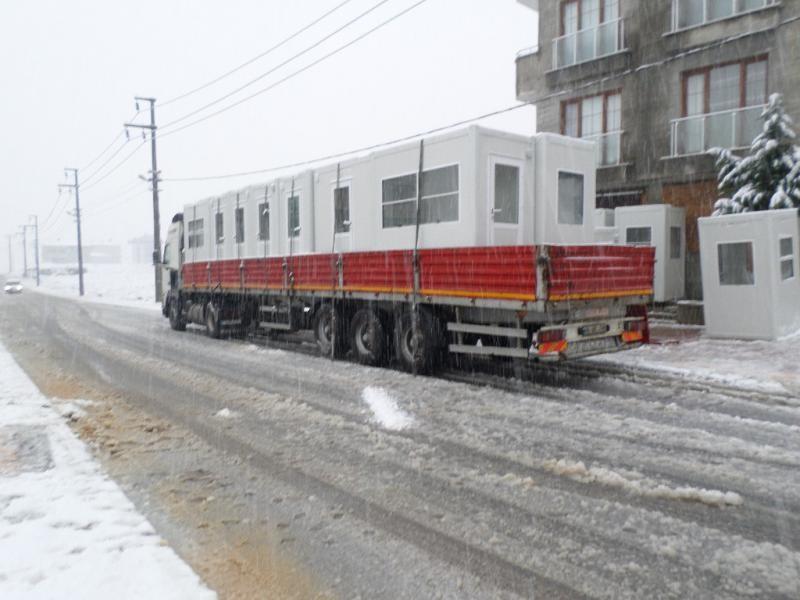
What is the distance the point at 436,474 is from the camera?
208 inches

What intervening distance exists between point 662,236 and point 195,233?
43.4 ft

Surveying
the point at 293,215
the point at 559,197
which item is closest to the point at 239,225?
the point at 293,215

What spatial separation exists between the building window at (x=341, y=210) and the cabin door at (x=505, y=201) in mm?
3472

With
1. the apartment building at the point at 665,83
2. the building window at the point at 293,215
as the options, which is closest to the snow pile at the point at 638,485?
the building window at the point at 293,215

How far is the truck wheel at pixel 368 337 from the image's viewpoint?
1107 cm

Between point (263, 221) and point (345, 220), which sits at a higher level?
point (263, 221)

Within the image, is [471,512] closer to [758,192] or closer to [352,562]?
[352,562]

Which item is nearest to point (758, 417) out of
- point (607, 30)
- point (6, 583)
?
point (6, 583)

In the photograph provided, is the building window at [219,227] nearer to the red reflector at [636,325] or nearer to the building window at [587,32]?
the red reflector at [636,325]

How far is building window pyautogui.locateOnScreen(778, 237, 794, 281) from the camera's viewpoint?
12.4 m

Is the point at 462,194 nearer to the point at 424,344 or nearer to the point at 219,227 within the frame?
the point at 424,344

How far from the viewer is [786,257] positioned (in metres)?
12.5

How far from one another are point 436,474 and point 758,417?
401 centimetres

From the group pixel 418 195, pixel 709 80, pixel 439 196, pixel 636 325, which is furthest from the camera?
pixel 709 80
